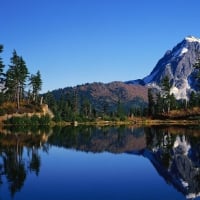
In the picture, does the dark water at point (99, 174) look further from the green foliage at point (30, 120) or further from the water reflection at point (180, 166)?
the green foliage at point (30, 120)

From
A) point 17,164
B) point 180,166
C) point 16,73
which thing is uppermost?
point 16,73

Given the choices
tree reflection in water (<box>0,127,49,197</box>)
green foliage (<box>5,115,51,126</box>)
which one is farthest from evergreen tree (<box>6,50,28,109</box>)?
tree reflection in water (<box>0,127,49,197</box>)

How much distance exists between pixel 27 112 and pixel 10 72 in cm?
1440

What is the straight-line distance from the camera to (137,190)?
964 inches

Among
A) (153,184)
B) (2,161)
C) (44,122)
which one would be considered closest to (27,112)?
(44,122)

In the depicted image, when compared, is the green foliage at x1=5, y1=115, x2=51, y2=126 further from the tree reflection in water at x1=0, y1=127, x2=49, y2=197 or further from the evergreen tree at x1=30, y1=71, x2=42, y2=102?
the tree reflection in water at x1=0, y1=127, x2=49, y2=197

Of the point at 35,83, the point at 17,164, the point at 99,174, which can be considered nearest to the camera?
the point at 99,174

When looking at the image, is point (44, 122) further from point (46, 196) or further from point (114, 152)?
point (46, 196)

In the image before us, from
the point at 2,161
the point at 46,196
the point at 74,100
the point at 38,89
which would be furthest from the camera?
the point at 74,100

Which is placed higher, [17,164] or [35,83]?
[35,83]

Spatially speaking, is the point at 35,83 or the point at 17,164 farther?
the point at 35,83

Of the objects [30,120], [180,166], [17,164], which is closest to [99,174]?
[180,166]

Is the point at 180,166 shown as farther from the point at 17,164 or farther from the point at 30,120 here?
the point at 30,120

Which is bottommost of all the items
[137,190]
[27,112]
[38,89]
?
[137,190]
